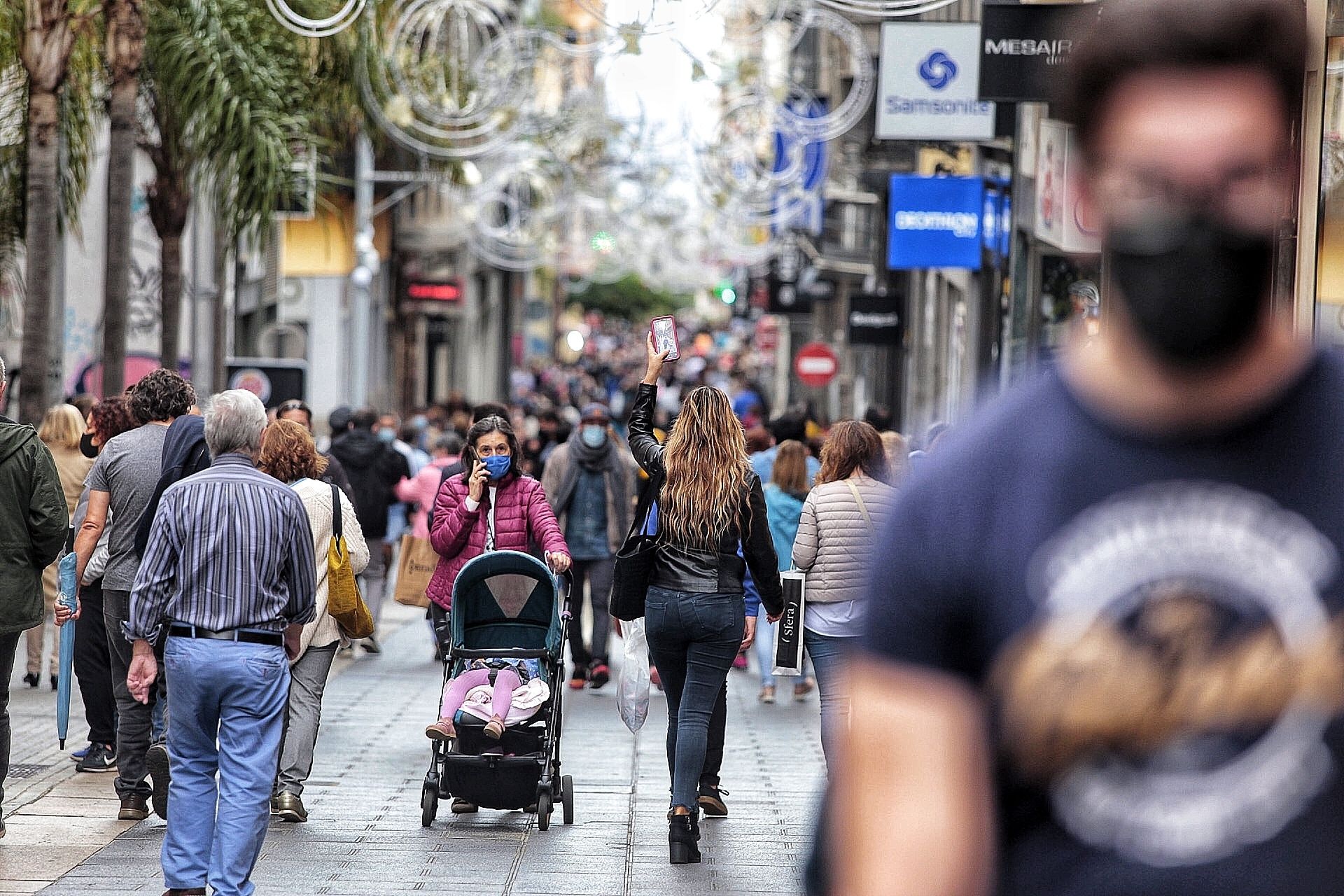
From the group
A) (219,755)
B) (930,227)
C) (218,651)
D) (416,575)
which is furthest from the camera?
(930,227)

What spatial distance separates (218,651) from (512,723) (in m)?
2.18

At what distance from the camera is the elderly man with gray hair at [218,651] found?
6324 millimetres

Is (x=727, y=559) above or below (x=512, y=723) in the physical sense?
above

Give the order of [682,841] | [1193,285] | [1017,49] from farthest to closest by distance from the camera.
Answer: [1017,49] < [682,841] < [1193,285]

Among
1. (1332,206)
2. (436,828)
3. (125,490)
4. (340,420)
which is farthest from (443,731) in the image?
(340,420)

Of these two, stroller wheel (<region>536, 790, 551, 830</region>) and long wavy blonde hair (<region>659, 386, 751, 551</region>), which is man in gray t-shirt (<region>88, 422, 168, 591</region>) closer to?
stroller wheel (<region>536, 790, 551, 830</region>)

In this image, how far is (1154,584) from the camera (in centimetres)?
179

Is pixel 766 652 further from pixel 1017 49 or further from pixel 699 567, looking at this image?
pixel 699 567

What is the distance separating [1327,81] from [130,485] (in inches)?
237

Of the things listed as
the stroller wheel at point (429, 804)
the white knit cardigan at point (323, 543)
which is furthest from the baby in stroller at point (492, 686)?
the white knit cardigan at point (323, 543)

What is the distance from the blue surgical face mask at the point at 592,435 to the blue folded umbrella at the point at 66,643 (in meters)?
4.65

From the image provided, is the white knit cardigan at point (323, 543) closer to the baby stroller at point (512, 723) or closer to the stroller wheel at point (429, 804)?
the baby stroller at point (512, 723)

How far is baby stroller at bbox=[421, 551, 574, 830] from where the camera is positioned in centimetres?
826

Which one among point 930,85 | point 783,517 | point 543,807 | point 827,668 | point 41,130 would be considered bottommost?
point 543,807
